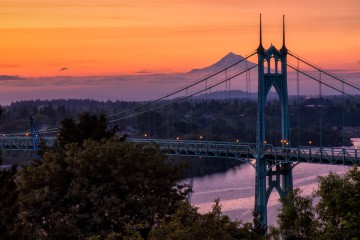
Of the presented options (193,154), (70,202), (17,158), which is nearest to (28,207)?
(70,202)

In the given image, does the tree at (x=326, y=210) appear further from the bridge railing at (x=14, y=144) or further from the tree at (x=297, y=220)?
the bridge railing at (x=14, y=144)

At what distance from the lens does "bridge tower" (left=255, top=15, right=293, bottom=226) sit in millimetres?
55062

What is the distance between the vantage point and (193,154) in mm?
68250

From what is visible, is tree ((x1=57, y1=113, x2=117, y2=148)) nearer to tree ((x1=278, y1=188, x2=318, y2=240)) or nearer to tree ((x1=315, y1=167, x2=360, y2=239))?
tree ((x1=278, y1=188, x2=318, y2=240))

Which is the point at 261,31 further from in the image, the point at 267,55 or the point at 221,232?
the point at 221,232

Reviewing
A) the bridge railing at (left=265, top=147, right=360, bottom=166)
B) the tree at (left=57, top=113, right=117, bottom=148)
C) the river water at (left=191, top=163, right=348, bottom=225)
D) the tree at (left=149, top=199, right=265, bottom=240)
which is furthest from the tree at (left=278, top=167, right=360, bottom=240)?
the river water at (left=191, top=163, right=348, bottom=225)

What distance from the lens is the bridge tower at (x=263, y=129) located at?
5506cm

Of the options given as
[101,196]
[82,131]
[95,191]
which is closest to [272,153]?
[82,131]

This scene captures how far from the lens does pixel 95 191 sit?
1183 inches

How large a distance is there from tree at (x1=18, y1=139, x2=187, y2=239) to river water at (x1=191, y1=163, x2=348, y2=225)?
25.6 m

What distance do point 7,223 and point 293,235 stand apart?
8.78 m

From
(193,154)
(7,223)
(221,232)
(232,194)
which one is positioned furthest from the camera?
(232,194)

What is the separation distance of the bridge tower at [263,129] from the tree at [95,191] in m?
22.5

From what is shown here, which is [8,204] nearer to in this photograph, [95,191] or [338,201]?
[95,191]
